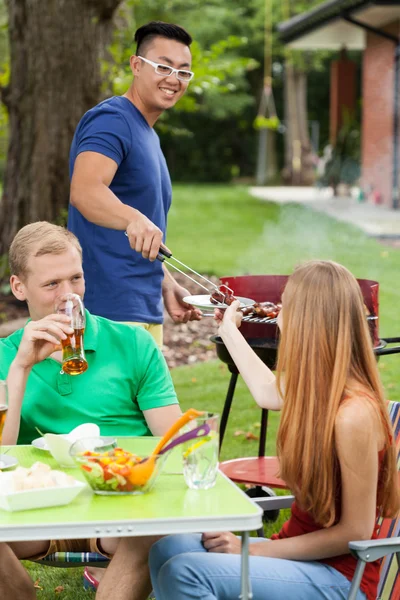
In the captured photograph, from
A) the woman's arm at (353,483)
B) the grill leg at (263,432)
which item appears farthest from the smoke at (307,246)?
the woman's arm at (353,483)

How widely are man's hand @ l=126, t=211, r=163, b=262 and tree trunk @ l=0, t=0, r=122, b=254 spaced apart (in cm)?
505

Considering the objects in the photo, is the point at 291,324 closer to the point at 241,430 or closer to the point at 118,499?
the point at 118,499

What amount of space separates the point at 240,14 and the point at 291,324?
107 feet

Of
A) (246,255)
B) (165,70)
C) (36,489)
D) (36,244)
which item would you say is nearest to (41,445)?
(36,489)

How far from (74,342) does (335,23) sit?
653 inches

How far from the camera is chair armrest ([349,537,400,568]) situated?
2.39 meters

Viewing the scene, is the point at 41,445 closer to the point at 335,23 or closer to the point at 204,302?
the point at 204,302

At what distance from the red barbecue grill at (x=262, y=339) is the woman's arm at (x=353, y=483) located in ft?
3.89

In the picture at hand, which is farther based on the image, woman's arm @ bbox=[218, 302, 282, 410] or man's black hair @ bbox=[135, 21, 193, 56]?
man's black hair @ bbox=[135, 21, 193, 56]

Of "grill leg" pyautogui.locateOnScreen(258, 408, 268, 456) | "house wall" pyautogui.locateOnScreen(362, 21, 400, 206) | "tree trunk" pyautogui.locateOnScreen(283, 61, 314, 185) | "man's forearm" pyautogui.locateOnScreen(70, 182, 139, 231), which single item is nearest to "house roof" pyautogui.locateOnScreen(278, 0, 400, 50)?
"house wall" pyautogui.locateOnScreen(362, 21, 400, 206)

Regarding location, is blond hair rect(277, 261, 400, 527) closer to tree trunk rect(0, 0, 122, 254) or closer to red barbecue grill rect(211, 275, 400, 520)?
red barbecue grill rect(211, 275, 400, 520)

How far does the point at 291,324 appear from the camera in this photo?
2512mm

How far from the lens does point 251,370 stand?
9.24ft

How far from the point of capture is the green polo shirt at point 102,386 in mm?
2953
